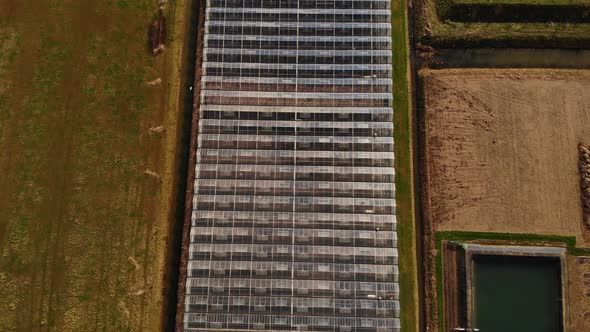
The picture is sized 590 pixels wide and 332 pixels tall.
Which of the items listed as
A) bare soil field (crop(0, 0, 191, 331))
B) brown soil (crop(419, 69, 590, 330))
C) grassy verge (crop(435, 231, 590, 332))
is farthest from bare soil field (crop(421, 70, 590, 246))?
bare soil field (crop(0, 0, 191, 331))

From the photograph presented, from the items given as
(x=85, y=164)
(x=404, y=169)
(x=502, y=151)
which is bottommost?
A: (x=85, y=164)

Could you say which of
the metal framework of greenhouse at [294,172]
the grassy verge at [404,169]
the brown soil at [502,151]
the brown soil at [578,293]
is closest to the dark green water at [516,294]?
the brown soil at [578,293]

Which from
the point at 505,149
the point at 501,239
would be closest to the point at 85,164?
the point at 501,239

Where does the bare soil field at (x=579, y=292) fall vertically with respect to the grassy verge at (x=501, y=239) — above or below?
below

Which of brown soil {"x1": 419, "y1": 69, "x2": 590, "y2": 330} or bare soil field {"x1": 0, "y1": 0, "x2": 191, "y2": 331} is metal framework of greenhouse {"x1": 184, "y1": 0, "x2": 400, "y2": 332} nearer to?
bare soil field {"x1": 0, "y1": 0, "x2": 191, "y2": 331}

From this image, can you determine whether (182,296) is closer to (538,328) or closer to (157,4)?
(157,4)

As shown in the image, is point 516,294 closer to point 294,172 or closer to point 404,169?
point 404,169

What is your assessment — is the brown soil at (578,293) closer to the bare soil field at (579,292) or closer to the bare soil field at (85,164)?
the bare soil field at (579,292)
